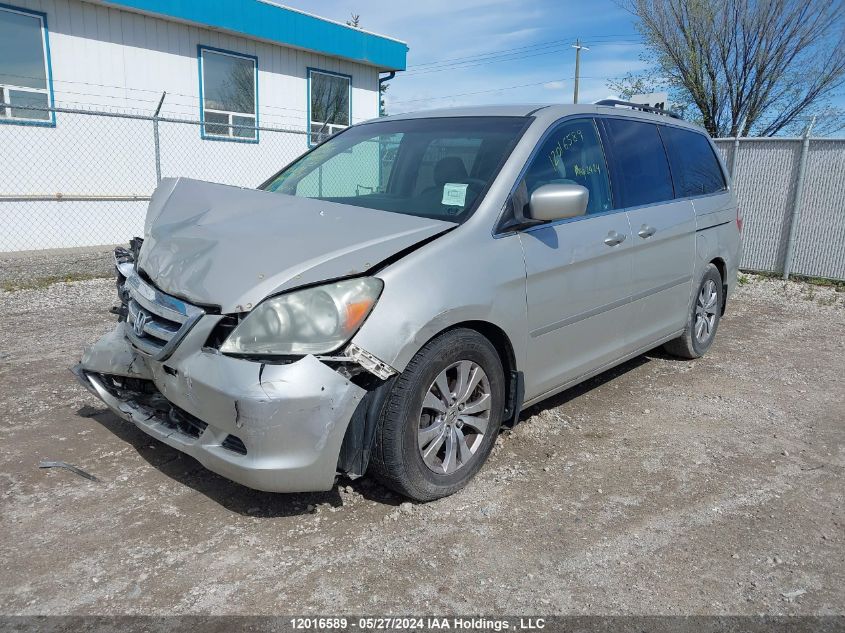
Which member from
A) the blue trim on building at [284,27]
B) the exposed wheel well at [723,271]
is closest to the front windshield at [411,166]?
the exposed wheel well at [723,271]

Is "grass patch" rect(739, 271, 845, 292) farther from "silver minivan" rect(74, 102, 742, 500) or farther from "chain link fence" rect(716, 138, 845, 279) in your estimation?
"silver minivan" rect(74, 102, 742, 500)

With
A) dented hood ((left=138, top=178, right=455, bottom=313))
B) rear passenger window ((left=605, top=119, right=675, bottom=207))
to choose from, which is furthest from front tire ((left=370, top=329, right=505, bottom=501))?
rear passenger window ((left=605, top=119, right=675, bottom=207))

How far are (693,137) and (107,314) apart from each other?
5.66 meters

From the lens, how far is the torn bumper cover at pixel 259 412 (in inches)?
100

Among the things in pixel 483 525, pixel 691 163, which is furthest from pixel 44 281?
pixel 691 163

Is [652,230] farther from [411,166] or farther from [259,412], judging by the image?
[259,412]

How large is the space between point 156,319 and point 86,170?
9.31 meters

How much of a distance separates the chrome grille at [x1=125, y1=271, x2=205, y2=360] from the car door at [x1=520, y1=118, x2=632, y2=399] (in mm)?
1631

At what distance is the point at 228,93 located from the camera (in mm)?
12766

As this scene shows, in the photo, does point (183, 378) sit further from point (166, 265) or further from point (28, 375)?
point (28, 375)

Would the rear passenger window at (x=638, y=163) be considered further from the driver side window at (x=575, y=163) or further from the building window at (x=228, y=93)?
the building window at (x=228, y=93)

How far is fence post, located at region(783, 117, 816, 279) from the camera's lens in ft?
31.3

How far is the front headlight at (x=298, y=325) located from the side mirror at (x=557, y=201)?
1.13 metres

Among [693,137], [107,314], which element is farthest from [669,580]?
[107,314]
